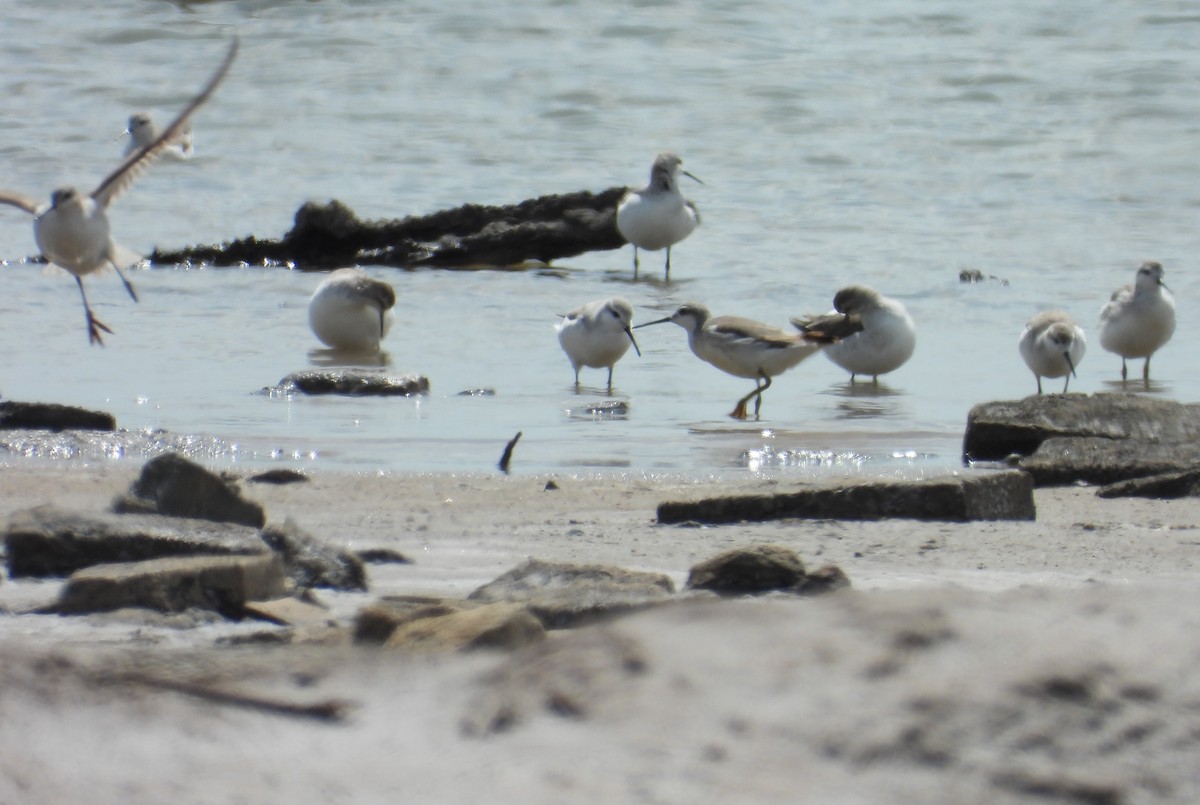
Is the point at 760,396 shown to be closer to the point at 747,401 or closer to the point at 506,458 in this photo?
the point at 747,401

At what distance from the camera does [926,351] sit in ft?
36.3

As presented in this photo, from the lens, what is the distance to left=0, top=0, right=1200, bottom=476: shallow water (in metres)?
8.53

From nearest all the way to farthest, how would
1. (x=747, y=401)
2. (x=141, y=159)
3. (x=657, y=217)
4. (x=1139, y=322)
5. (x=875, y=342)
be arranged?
(x=747, y=401), (x=141, y=159), (x=875, y=342), (x=1139, y=322), (x=657, y=217)

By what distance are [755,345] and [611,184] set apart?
9.43 meters

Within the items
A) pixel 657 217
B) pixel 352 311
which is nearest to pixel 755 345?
pixel 352 311

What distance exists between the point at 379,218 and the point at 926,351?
22.2ft

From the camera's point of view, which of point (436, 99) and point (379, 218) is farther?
point (436, 99)

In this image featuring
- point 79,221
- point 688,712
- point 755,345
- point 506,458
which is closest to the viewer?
point 688,712

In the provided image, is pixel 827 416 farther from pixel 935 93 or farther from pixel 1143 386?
pixel 935 93

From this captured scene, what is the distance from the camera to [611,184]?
18734 millimetres

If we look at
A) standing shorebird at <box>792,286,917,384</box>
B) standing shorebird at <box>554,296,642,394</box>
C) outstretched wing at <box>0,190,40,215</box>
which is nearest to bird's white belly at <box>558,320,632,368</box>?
standing shorebird at <box>554,296,642,394</box>

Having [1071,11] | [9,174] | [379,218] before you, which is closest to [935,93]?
[1071,11]

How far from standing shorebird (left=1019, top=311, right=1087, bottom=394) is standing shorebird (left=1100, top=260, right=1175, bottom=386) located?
46 cm

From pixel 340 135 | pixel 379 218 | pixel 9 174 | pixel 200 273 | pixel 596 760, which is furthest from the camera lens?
pixel 340 135
